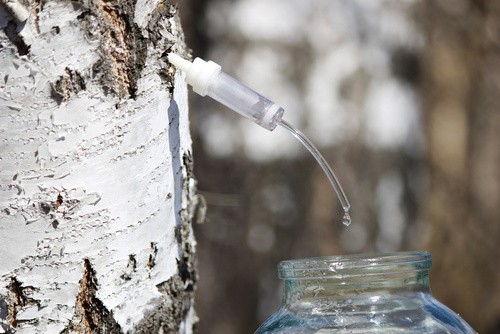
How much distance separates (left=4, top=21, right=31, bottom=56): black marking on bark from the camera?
0.90 meters

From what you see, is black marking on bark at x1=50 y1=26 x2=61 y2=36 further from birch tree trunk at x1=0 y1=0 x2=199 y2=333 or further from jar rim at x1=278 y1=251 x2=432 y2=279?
jar rim at x1=278 y1=251 x2=432 y2=279

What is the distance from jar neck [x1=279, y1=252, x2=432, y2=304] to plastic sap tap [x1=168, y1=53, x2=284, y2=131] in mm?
173

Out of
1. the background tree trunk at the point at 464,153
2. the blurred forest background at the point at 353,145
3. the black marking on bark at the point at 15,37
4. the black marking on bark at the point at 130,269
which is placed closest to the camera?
the black marking on bark at the point at 15,37

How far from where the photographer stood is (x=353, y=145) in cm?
343

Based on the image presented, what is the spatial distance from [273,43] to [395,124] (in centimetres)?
65

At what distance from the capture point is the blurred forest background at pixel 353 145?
331 cm

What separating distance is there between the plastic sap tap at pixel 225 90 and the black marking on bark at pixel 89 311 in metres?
0.24

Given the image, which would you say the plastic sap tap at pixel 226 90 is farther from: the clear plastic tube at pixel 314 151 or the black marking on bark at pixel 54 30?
the black marking on bark at pixel 54 30

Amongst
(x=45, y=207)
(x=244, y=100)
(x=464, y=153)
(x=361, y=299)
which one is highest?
(x=464, y=153)

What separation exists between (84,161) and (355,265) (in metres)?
0.31

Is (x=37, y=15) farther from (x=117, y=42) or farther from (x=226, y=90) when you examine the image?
(x=226, y=90)

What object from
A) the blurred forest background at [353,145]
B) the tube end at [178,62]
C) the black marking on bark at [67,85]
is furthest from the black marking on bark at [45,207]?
the blurred forest background at [353,145]

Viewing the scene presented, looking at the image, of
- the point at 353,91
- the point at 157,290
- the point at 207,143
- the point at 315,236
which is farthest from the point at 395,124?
the point at 157,290

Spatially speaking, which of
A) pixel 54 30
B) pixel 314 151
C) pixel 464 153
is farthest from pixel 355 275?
pixel 464 153
